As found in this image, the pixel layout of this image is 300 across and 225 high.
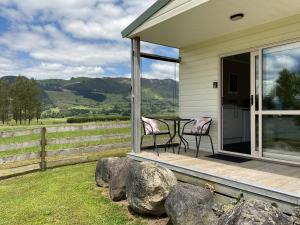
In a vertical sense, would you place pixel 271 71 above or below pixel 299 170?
above

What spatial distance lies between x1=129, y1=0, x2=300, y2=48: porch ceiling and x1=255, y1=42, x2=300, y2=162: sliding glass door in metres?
0.61

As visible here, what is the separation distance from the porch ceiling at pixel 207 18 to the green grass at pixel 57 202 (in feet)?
9.77

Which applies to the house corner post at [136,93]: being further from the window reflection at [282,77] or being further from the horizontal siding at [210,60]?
the window reflection at [282,77]

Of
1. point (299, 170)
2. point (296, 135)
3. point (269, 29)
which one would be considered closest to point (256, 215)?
point (299, 170)

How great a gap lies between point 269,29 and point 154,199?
339 cm

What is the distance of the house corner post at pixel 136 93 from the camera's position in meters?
5.27

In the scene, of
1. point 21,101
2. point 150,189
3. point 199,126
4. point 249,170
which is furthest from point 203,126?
point 21,101

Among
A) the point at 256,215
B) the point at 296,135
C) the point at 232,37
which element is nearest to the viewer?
the point at 256,215

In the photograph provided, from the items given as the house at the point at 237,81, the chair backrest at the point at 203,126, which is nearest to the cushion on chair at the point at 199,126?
the chair backrest at the point at 203,126

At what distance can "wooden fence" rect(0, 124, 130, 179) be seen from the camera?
5820 mm

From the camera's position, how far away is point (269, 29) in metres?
4.64

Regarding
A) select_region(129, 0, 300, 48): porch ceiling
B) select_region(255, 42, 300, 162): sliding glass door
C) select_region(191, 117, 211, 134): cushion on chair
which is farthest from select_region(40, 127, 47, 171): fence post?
select_region(255, 42, 300, 162): sliding glass door

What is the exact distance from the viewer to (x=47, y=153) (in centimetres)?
620

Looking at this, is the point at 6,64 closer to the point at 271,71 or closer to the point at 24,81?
the point at 24,81
